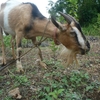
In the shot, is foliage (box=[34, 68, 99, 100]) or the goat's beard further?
the goat's beard

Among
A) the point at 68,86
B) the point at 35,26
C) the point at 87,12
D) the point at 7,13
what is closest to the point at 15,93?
the point at 68,86

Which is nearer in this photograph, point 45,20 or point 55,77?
point 55,77

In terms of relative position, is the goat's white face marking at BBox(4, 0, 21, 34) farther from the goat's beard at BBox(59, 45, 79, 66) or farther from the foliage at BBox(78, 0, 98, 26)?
the foliage at BBox(78, 0, 98, 26)

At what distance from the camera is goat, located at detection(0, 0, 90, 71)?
14.3 feet

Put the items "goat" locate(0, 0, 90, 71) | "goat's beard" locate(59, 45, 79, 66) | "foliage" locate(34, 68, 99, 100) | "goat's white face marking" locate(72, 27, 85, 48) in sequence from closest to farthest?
"foliage" locate(34, 68, 99, 100)
"goat's white face marking" locate(72, 27, 85, 48)
"goat" locate(0, 0, 90, 71)
"goat's beard" locate(59, 45, 79, 66)

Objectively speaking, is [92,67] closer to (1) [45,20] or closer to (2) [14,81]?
(1) [45,20]

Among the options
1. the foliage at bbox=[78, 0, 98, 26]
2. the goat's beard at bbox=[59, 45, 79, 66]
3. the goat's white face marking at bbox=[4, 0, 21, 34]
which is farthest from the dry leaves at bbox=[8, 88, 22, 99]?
the foliage at bbox=[78, 0, 98, 26]

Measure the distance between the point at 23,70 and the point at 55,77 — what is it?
810 mm

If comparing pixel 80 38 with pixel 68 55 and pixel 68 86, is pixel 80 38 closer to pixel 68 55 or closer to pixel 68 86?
pixel 68 55

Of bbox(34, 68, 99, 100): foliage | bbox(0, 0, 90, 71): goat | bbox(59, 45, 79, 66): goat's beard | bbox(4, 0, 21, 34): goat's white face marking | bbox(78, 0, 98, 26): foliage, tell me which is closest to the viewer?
bbox(34, 68, 99, 100): foliage

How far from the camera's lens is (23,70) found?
5008 millimetres

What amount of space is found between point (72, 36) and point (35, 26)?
92 centimetres

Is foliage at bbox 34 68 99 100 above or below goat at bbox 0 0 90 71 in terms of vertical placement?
below

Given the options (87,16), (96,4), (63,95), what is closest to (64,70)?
(63,95)
